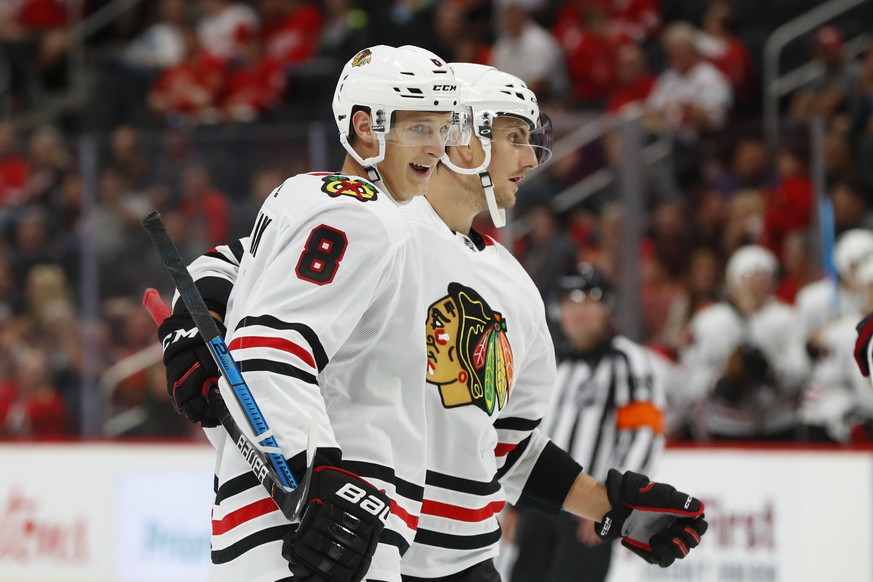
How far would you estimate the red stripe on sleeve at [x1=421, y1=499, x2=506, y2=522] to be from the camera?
8.86 ft

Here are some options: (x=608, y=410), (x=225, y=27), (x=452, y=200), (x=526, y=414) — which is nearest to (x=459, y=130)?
(x=452, y=200)

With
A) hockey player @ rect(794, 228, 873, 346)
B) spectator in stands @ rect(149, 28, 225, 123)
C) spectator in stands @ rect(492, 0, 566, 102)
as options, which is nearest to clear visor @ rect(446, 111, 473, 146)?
hockey player @ rect(794, 228, 873, 346)

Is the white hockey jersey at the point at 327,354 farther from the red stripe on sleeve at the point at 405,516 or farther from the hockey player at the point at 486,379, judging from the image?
the hockey player at the point at 486,379

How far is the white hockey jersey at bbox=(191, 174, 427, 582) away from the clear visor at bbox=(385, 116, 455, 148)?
0.69 ft

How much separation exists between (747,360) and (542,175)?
A: 1.19 metres

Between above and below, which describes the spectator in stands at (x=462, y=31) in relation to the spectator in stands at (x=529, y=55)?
above

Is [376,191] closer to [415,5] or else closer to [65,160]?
[65,160]

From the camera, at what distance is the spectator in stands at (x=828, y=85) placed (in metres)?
7.31

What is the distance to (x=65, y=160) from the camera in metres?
6.86

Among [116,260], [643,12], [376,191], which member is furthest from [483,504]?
[643,12]

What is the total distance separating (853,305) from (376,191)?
162 inches

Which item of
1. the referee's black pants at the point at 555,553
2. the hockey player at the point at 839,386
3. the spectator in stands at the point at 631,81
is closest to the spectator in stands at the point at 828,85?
the spectator in stands at the point at 631,81

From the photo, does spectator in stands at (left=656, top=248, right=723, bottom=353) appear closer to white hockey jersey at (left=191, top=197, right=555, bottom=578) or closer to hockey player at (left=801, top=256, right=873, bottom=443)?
hockey player at (left=801, top=256, right=873, bottom=443)

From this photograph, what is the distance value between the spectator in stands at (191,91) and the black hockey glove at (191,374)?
724 centimetres
